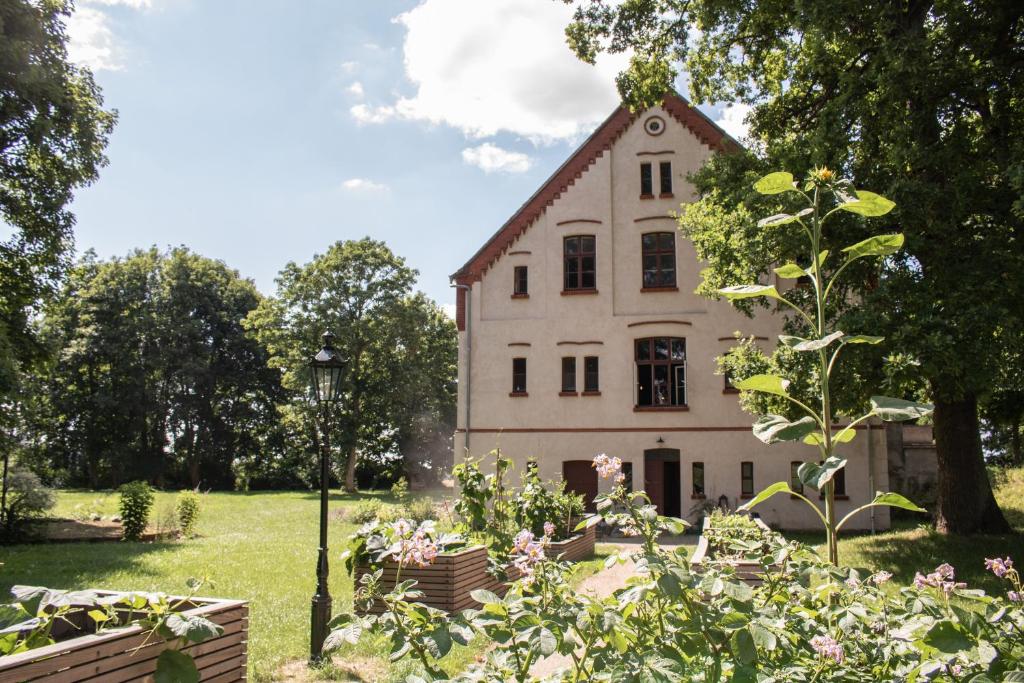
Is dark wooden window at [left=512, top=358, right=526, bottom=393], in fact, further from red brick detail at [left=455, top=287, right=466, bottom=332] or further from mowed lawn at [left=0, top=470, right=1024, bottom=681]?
mowed lawn at [left=0, top=470, right=1024, bottom=681]

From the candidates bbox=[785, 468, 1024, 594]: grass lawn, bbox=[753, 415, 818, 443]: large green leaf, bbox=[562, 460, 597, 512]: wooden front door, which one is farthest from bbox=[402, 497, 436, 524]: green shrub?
bbox=[753, 415, 818, 443]: large green leaf

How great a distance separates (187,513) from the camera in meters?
20.3

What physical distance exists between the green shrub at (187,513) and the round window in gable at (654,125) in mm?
18709

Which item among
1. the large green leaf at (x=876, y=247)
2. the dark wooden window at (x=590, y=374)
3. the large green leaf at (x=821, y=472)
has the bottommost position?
the large green leaf at (x=821, y=472)

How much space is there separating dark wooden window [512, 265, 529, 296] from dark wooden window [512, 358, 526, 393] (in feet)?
7.95

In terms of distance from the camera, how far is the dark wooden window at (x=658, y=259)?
23763mm

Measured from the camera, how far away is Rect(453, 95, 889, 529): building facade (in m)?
22.6

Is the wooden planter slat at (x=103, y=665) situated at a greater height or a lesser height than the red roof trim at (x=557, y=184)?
lesser

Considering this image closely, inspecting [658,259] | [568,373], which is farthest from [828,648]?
[658,259]

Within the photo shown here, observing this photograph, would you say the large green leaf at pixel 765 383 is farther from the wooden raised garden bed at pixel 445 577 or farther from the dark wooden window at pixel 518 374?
the dark wooden window at pixel 518 374

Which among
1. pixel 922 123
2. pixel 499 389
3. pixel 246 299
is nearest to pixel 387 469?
pixel 246 299

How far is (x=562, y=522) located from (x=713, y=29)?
11317mm

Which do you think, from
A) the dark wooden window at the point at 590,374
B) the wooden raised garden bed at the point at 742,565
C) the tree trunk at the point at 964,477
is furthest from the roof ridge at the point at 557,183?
the wooden raised garden bed at the point at 742,565

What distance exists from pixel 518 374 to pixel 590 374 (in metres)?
2.48
